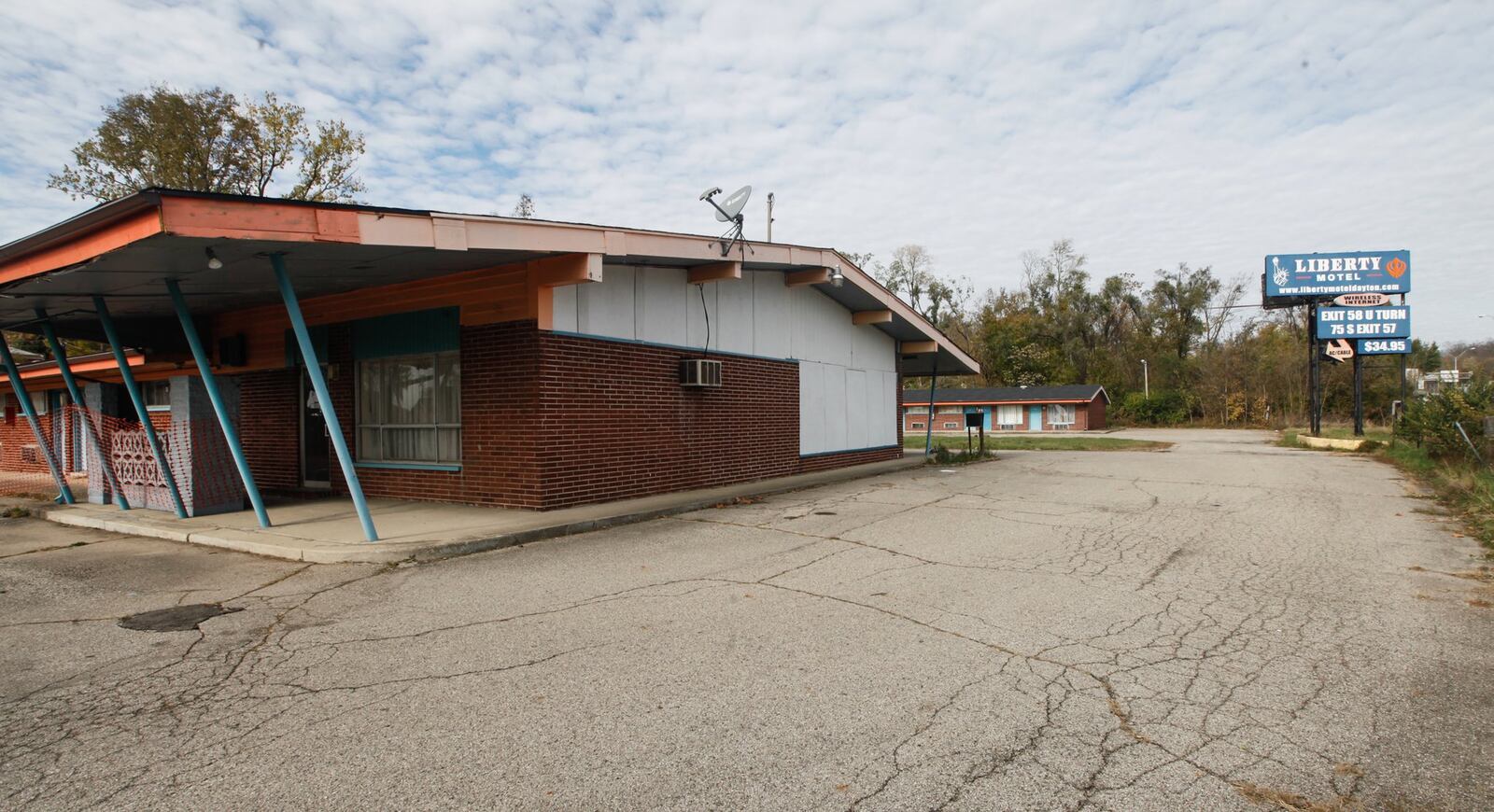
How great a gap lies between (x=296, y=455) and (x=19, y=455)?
537 inches

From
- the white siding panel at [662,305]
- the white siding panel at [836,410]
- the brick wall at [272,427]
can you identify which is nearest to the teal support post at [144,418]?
the brick wall at [272,427]

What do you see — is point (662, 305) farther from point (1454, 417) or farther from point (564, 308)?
point (1454, 417)

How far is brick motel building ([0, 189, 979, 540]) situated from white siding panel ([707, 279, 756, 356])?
52 millimetres

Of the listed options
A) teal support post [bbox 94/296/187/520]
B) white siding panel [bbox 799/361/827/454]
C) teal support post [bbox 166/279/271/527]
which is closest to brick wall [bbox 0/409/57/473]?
teal support post [bbox 94/296/187/520]

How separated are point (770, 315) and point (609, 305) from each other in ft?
15.5

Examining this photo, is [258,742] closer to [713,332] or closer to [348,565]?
[348,565]

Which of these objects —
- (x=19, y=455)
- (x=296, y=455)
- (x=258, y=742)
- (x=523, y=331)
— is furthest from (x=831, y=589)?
(x=19, y=455)

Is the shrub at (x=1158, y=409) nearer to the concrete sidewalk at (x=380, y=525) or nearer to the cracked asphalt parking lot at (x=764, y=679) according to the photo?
the concrete sidewalk at (x=380, y=525)

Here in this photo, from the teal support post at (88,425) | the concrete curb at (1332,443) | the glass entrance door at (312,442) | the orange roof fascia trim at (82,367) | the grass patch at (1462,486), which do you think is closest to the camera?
the grass patch at (1462,486)

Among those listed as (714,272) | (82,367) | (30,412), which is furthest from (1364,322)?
(82,367)

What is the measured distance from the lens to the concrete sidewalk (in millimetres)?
8266

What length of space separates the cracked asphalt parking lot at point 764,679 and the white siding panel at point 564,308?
3.46 m

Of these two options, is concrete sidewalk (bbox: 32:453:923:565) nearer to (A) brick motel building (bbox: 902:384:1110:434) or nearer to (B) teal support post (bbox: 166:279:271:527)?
(B) teal support post (bbox: 166:279:271:527)

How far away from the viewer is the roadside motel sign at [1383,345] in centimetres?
3066
